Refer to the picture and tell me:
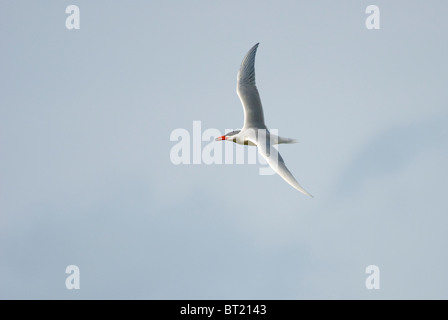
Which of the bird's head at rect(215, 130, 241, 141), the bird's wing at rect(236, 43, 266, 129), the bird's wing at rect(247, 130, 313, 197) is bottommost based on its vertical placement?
the bird's wing at rect(247, 130, 313, 197)

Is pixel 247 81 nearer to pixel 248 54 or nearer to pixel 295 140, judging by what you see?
pixel 248 54

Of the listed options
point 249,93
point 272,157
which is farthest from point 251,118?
point 272,157

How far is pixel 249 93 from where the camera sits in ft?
90.7

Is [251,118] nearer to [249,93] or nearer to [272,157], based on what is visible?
[249,93]

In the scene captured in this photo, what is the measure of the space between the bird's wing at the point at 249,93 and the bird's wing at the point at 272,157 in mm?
1186

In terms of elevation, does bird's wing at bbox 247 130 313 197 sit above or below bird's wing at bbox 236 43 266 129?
below

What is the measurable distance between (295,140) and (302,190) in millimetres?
5754

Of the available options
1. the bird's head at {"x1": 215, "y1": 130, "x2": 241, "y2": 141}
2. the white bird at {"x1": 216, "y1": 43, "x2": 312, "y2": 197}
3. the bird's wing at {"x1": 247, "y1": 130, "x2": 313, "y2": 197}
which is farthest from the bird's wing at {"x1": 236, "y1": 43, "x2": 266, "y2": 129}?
the bird's wing at {"x1": 247, "y1": 130, "x2": 313, "y2": 197}

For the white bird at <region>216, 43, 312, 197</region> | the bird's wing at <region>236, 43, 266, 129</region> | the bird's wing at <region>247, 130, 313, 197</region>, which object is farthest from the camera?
the bird's wing at <region>236, 43, 266, 129</region>

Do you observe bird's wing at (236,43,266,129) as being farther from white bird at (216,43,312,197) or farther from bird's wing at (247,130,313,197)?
bird's wing at (247,130,313,197)

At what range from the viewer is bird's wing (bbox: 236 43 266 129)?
27203mm
